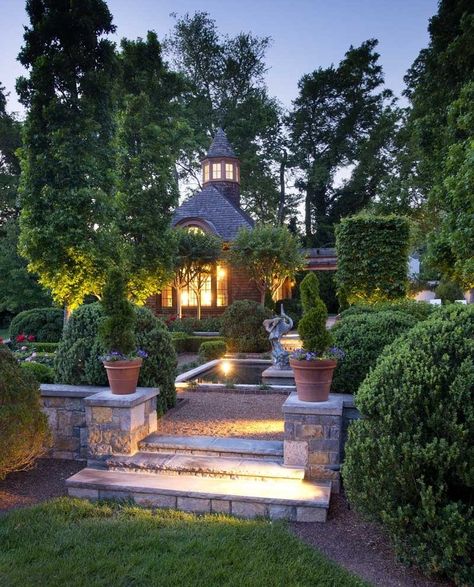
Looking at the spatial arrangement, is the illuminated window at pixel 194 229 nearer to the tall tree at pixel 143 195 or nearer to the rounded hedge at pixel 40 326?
the tall tree at pixel 143 195

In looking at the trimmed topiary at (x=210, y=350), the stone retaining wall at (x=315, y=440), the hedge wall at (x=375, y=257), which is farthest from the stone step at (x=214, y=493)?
the hedge wall at (x=375, y=257)

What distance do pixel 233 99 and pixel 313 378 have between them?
105ft

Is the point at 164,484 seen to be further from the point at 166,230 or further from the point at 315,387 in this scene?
the point at 166,230

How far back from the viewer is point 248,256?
17.6 meters

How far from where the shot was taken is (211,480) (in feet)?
13.9

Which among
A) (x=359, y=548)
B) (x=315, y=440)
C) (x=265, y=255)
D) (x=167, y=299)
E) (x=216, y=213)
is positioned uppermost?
(x=216, y=213)

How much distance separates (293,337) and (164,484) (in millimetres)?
12051

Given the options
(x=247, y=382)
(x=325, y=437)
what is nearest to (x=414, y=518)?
(x=325, y=437)

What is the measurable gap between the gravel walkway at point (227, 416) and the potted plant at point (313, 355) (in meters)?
1.01

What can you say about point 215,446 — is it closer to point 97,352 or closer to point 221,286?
point 97,352

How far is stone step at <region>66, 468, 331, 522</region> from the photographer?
376cm

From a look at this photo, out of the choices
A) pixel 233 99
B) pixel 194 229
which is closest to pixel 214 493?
pixel 194 229

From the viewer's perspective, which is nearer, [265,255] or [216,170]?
[265,255]

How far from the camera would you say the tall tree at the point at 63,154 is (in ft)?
40.3
